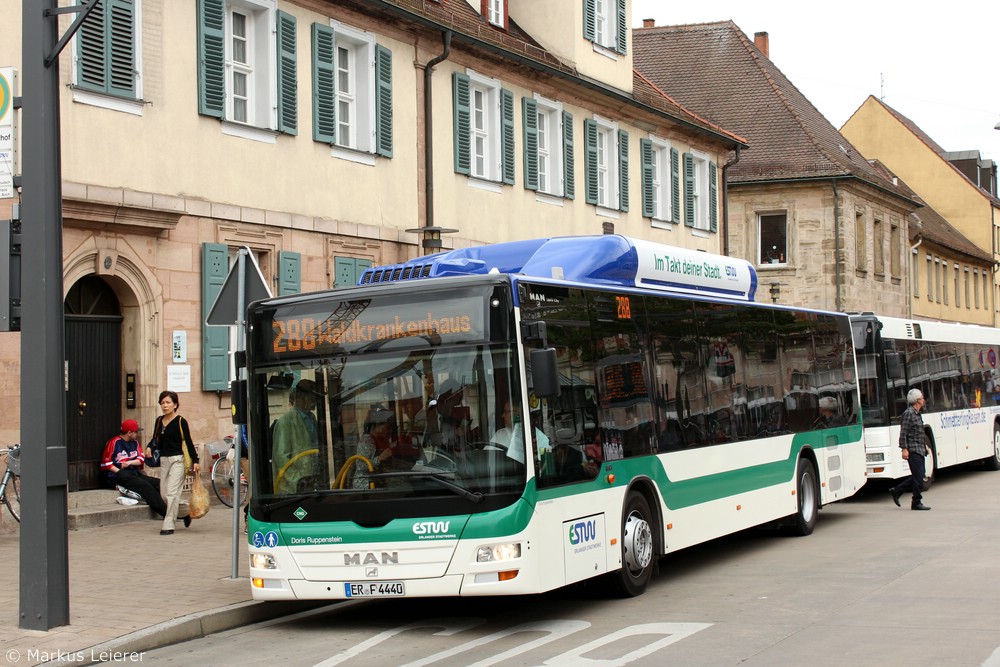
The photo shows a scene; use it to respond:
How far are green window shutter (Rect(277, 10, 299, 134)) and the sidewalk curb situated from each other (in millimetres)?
9971

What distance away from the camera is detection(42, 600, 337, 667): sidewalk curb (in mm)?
8938

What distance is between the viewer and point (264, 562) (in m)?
10.4

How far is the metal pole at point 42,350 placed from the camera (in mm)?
9547

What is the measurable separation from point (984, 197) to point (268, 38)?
5269cm

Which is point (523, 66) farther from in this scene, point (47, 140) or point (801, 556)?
point (47, 140)

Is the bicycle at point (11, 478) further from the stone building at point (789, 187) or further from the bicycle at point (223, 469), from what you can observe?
the stone building at point (789, 187)

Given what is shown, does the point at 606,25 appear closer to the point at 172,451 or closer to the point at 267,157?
the point at 267,157

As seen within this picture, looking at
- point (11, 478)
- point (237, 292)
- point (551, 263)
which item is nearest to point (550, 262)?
point (551, 263)

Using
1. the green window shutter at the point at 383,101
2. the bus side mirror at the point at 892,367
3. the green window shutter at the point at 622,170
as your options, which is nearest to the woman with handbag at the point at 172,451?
the green window shutter at the point at 383,101

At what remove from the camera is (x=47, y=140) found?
31.9 ft

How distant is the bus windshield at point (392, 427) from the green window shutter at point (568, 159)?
59.3 feet

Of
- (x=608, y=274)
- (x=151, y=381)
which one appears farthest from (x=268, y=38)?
(x=608, y=274)

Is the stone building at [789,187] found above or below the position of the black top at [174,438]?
above

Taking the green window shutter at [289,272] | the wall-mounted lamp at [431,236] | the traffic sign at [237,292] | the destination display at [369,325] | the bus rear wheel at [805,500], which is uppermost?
the wall-mounted lamp at [431,236]
